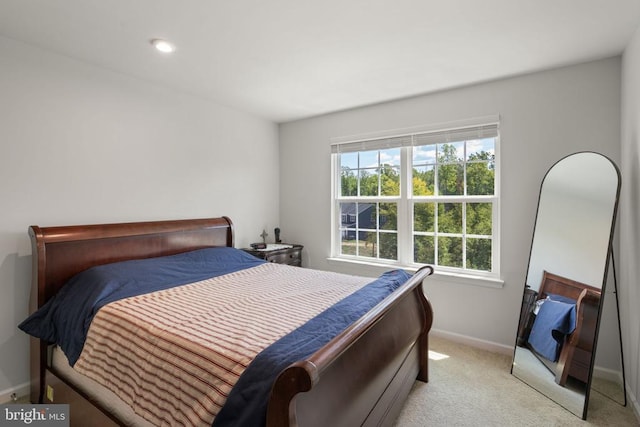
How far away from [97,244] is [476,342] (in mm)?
3287

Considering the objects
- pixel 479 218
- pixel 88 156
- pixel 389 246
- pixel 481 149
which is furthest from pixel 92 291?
pixel 481 149

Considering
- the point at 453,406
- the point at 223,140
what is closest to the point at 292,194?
the point at 223,140

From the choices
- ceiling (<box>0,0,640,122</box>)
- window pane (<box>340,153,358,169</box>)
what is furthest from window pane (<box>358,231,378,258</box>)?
ceiling (<box>0,0,640,122</box>)

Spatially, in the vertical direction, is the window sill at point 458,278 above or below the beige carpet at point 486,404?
above

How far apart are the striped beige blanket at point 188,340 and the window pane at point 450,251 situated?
138 centimetres

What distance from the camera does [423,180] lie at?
3346 mm

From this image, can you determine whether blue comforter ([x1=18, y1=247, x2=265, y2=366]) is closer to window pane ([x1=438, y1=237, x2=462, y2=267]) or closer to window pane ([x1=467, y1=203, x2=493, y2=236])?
window pane ([x1=438, y1=237, x2=462, y2=267])

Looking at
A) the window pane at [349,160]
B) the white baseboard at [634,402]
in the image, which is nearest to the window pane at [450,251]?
the window pane at [349,160]

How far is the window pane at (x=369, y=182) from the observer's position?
12.0 feet

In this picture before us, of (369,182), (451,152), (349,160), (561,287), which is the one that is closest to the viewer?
(561,287)

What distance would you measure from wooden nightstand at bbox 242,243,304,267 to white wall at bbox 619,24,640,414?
117 inches

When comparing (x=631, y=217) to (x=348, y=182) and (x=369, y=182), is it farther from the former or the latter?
(x=348, y=182)

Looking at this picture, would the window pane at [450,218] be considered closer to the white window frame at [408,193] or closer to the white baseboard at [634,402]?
the white window frame at [408,193]

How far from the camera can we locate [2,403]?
6.91 ft
